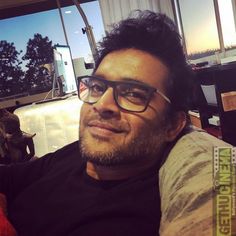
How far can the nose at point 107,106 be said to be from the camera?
853 millimetres

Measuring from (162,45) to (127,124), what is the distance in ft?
0.87

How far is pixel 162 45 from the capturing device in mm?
941

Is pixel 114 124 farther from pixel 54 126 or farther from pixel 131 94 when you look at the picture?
pixel 54 126

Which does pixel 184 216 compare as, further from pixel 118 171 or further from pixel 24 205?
pixel 24 205

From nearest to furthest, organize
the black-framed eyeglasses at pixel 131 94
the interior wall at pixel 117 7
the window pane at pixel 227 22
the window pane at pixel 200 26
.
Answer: the black-framed eyeglasses at pixel 131 94 → the window pane at pixel 227 22 → the window pane at pixel 200 26 → the interior wall at pixel 117 7

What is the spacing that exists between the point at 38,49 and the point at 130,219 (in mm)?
3606

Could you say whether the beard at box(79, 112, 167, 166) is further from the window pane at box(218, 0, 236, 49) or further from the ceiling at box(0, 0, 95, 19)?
the ceiling at box(0, 0, 95, 19)

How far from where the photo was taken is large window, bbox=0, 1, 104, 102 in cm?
395

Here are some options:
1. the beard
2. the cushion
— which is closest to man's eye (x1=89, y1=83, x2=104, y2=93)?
the beard

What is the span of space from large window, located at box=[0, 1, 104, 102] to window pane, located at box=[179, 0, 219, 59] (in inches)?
41.8

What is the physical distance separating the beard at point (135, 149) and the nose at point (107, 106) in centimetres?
7

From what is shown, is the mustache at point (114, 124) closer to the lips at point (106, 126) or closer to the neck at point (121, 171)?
the lips at point (106, 126)

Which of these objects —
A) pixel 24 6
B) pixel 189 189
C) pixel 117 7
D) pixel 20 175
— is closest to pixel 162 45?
pixel 189 189

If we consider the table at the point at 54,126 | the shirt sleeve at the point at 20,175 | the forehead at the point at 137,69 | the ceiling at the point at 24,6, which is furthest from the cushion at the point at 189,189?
the ceiling at the point at 24,6
